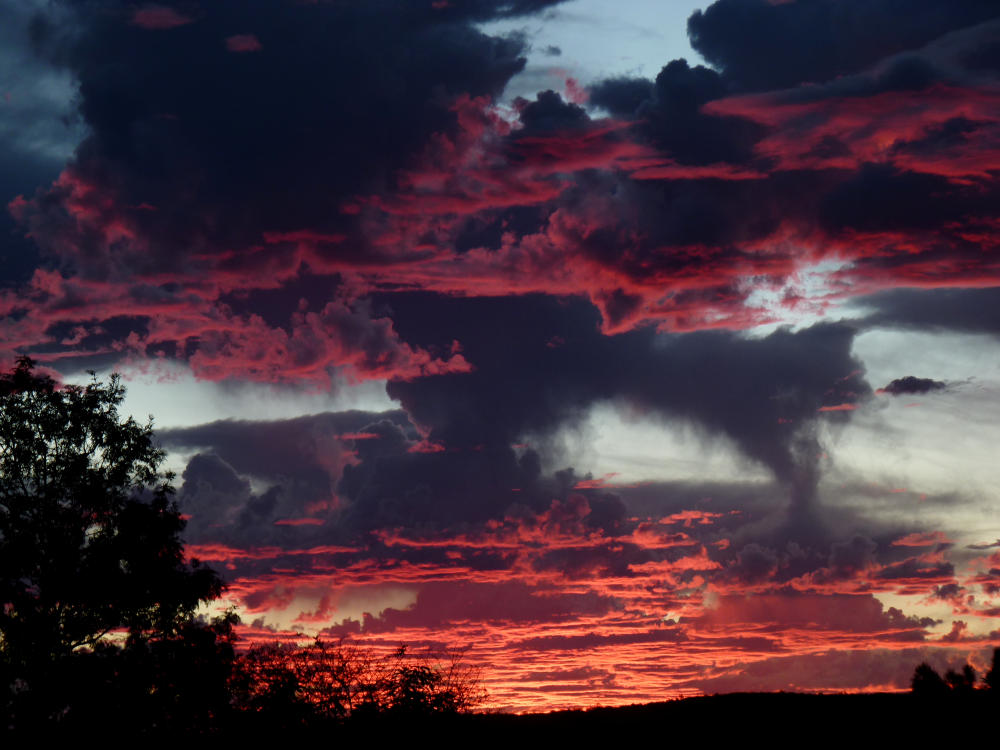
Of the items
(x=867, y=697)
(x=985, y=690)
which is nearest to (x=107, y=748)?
(x=867, y=697)

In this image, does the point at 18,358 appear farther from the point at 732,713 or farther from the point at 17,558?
the point at 732,713

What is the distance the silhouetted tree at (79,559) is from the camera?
36750 mm

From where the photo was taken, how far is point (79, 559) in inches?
1526

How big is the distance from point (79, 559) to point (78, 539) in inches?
36.7

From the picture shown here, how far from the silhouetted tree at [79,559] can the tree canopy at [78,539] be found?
41 mm

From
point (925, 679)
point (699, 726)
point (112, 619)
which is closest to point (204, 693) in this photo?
point (112, 619)

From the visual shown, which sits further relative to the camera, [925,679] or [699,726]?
[925,679]

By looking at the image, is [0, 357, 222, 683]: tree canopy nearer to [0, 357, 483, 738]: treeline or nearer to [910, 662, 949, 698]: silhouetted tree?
[0, 357, 483, 738]: treeline

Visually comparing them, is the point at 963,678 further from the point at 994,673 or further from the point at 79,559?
A: the point at 79,559

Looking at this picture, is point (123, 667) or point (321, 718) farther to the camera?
point (321, 718)

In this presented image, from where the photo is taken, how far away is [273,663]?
4328 cm

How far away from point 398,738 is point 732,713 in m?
12.4

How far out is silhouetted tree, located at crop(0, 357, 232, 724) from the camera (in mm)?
36750

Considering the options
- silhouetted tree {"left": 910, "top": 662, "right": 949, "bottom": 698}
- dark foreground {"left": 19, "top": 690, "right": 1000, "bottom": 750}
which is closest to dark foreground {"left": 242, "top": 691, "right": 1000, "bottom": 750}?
dark foreground {"left": 19, "top": 690, "right": 1000, "bottom": 750}
